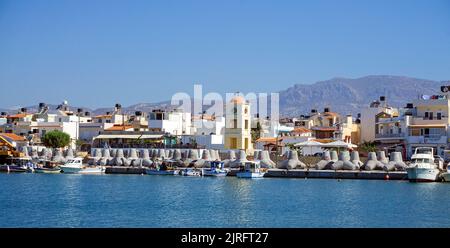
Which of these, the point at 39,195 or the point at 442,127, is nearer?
the point at 39,195

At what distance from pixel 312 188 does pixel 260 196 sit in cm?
798

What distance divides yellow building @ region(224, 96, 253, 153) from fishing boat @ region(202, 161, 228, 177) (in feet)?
18.0

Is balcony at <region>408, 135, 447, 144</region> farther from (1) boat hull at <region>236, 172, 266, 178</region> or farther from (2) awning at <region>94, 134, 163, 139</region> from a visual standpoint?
(2) awning at <region>94, 134, 163, 139</region>

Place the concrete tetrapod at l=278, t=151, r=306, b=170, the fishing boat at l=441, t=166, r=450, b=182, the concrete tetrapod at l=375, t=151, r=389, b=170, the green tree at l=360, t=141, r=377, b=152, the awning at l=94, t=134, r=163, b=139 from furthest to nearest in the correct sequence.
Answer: the awning at l=94, t=134, r=163, b=139 → the green tree at l=360, t=141, r=377, b=152 → the concrete tetrapod at l=278, t=151, r=306, b=170 → the concrete tetrapod at l=375, t=151, r=389, b=170 → the fishing boat at l=441, t=166, r=450, b=182

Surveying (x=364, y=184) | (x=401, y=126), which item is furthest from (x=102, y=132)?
(x=364, y=184)

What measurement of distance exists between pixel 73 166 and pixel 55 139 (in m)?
12.4

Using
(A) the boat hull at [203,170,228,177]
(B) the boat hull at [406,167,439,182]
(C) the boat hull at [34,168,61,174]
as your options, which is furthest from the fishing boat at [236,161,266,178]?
(C) the boat hull at [34,168,61,174]

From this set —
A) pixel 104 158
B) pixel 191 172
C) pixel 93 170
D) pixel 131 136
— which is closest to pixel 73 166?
pixel 93 170

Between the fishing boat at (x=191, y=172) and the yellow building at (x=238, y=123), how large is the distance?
644cm

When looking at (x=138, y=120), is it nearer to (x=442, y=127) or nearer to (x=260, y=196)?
(x=442, y=127)

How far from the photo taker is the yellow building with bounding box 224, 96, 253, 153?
7012cm

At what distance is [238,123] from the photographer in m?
70.5

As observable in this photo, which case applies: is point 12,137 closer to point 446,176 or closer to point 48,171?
point 48,171
